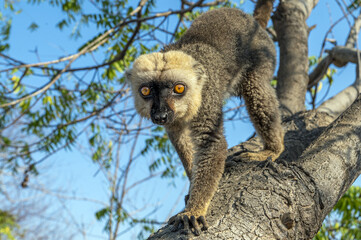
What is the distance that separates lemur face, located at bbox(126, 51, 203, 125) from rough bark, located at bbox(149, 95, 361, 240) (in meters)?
0.88

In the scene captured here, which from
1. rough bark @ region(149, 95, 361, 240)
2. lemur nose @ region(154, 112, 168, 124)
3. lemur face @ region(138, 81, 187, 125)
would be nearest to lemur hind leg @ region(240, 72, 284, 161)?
rough bark @ region(149, 95, 361, 240)

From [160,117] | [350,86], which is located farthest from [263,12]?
[160,117]

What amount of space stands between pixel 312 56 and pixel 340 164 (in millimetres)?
5541

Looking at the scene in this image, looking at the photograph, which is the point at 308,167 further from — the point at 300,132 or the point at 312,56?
the point at 312,56

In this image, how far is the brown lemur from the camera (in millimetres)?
3748

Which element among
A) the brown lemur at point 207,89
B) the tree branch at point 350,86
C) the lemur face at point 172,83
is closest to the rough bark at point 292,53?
the tree branch at point 350,86

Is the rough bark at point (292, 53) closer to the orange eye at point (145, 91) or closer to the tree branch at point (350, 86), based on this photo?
the tree branch at point (350, 86)

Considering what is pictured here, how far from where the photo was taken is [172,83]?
3912 millimetres

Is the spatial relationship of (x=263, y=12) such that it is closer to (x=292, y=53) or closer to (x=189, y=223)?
(x=292, y=53)

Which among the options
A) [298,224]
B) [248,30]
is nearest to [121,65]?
[248,30]

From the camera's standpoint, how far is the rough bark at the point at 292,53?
5.84 m

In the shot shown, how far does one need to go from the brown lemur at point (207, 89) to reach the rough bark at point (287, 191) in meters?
0.38

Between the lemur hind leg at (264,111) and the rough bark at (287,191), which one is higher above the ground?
the lemur hind leg at (264,111)

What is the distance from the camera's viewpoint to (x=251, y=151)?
4.37 meters
